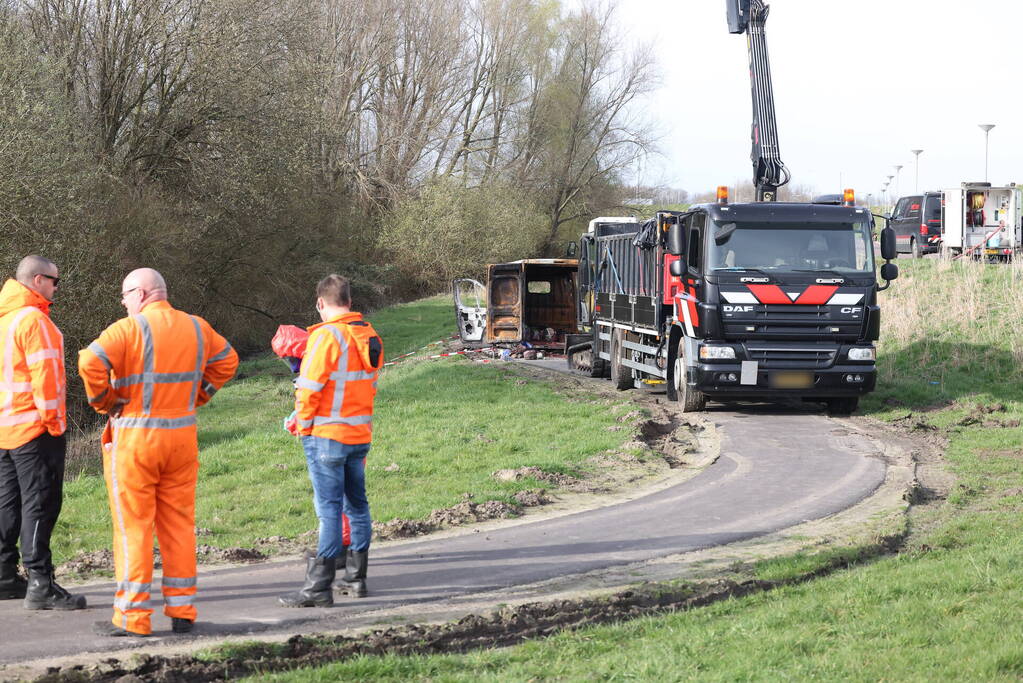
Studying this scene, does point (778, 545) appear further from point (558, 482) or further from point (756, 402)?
point (756, 402)

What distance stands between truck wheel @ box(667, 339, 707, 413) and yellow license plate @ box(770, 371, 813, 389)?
1.26 m

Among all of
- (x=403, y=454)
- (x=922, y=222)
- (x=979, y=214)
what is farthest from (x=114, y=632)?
(x=922, y=222)

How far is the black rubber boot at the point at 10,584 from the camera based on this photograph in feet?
22.3

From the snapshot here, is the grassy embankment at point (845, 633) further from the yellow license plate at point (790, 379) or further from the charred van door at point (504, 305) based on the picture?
the charred van door at point (504, 305)

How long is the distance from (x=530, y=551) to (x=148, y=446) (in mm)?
3334

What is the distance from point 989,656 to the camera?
5105mm

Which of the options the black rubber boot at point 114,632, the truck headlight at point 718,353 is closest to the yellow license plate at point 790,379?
the truck headlight at point 718,353

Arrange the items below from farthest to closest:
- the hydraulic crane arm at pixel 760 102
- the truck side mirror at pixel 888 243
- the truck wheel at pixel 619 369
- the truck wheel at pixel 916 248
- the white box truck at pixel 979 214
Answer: the truck wheel at pixel 916 248
the white box truck at pixel 979 214
the truck wheel at pixel 619 369
the hydraulic crane arm at pixel 760 102
the truck side mirror at pixel 888 243

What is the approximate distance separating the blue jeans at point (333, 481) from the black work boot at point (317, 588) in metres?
0.06

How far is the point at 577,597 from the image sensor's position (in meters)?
6.91

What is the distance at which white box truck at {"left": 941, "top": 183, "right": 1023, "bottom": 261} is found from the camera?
35.8m

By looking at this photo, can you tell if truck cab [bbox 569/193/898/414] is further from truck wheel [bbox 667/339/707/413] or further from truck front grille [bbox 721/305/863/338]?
truck wheel [bbox 667/339/707/413]

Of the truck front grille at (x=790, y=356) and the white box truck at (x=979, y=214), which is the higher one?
the white box truck at (x=979, y=214)

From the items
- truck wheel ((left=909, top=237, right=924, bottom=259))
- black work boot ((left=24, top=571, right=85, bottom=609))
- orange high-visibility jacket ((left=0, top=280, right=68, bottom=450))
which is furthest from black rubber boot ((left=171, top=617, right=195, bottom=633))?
truck wheel ((left=909, top=237, right=924, bottom=259))
